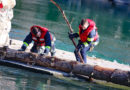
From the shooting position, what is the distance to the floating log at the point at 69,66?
404 inches

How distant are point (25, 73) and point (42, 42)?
1300 millimetres

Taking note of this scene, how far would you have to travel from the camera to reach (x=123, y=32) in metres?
26.9

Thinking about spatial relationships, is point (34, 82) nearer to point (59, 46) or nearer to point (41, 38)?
point (41, 38)

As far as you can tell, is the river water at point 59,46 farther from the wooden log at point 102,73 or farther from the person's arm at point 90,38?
the person's arm at point 90,38

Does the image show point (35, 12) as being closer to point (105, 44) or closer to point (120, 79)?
point (105, 44)

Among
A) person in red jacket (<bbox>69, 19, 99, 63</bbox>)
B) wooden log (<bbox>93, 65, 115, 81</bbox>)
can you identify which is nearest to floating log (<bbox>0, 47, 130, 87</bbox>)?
wooden log (<bbox>93, 65, 115, 81</bbox>)

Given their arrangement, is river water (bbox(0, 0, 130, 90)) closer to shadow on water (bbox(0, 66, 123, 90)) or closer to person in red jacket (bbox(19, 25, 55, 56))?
shadow on water (bbox(0, 66, 123, 90))

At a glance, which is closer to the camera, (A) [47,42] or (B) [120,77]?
(B) [120,77]

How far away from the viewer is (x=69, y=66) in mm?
10773

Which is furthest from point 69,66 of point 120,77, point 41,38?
point 120,77

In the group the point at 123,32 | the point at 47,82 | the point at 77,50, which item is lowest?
the point at 47,82

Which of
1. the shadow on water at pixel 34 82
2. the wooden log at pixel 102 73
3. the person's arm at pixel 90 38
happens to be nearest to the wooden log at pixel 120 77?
the wooden log at pixel 102 73

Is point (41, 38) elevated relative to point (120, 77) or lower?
elevated

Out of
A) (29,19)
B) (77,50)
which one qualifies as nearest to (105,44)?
(29,19)
